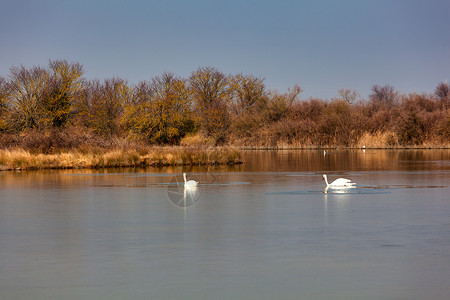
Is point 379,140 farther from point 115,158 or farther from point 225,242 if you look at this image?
point 225,242

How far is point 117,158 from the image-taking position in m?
34.7

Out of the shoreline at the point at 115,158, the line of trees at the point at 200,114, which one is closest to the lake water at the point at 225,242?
the shoreline at the point at 115,158

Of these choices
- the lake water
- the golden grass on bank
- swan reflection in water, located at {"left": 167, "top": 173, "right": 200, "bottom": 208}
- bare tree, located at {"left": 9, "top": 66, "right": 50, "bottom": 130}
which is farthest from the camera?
bare tree, located at {"left": 9, "top": 66, "right": 50, "bottom": 130}

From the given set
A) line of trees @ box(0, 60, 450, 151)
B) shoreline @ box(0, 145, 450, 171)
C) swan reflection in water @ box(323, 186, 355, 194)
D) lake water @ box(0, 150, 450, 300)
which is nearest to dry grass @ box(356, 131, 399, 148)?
line of trees @ box(0, 60, 450, 151)

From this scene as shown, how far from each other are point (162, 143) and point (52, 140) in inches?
556

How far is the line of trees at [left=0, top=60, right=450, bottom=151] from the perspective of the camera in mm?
51562

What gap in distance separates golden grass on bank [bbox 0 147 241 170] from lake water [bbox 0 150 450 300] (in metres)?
11.0

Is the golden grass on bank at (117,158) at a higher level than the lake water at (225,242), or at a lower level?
higher

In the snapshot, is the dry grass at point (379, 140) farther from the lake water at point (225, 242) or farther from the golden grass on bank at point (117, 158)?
the lake water at point (225, 242)

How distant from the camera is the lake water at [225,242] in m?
8.68

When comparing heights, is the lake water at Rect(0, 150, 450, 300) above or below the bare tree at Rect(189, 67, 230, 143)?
below

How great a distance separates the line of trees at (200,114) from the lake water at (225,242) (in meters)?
24.6

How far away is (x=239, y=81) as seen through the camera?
255 feet

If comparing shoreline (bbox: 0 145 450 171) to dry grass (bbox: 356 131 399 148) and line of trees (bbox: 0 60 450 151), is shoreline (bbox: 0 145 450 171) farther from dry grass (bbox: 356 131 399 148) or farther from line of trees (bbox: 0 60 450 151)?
dry grass (bbox: 356 131 399 148)
